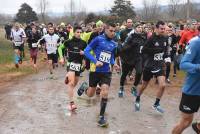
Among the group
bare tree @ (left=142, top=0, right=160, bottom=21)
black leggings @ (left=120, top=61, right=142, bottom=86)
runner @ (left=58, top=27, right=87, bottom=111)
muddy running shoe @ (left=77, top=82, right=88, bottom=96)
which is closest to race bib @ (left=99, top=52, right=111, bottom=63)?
runner @ (left=58, top=27, right=87, bottom=111)

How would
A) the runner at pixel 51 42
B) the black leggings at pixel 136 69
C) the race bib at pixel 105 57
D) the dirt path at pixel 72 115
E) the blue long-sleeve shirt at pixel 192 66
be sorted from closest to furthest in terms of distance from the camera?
the blue long-sleeve shirt at pixel 192 66 → the dirt path at pixel 72 115 → the race bib at pixel 105 57 → the black leggings at pixel 136 69 → the runner at pixel 51 42

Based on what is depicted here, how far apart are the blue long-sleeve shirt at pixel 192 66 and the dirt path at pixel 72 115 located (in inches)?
84.0

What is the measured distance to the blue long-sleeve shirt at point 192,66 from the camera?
6605 mm

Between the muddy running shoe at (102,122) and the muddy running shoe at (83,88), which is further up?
the muddy running shoe at (83,88)

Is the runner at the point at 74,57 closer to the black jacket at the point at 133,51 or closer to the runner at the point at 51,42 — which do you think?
the black jacket at the point at 133,51

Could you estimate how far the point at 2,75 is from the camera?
18.5m

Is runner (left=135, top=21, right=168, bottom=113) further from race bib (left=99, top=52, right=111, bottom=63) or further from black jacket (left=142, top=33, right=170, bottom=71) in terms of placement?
race bib (left=99, top=52, right=111, bottom=63)

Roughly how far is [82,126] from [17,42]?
11.7 m

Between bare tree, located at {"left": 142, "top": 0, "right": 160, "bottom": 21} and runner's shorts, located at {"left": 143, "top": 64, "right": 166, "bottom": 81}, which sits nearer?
runner's shorts, located at {"left": 143, "top": 64, "right": 166, "bottom": 81}

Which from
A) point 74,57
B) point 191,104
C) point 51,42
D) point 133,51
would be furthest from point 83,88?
point 51,42

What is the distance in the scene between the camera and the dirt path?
29.4 ft

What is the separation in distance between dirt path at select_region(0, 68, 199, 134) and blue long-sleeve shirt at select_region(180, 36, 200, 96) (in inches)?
84.0

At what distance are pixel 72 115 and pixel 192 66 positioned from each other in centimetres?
420

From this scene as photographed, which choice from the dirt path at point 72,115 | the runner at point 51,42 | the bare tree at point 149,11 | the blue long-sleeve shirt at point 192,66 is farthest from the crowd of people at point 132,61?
the bare tree at point 149,11
